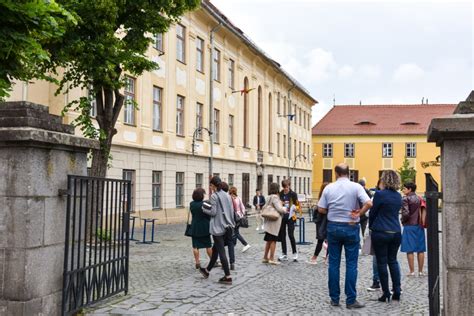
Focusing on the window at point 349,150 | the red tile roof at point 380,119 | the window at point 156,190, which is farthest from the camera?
the red tile roof at point 380,119

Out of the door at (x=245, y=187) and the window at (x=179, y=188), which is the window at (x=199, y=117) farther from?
the door at (x=245, y=187)

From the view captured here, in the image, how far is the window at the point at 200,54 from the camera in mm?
31734

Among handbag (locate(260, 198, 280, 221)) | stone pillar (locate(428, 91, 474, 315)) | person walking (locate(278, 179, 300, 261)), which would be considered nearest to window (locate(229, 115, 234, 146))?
person walking (locate(278, 179, 300, 261))

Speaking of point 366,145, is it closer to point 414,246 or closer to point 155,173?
point 155,173

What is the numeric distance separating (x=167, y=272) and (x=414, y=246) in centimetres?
458

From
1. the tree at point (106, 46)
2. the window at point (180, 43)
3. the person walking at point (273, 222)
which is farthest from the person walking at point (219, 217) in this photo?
the window at point (180, 43)

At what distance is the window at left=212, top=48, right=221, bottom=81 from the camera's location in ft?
111

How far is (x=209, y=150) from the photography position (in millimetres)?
33031

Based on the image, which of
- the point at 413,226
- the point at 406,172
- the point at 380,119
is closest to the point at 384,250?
the point at 413,226

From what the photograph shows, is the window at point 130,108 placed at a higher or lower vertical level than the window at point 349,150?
lower

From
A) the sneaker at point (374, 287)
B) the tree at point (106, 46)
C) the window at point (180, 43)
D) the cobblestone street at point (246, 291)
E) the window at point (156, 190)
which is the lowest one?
the cobblestone street at point (246, 291)

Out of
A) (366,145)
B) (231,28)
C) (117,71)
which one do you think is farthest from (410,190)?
(366,145)

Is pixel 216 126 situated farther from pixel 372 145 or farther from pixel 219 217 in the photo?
pixel 372 145

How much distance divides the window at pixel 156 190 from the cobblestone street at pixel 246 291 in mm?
13082
